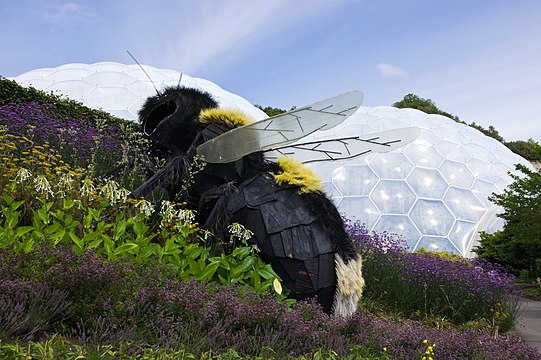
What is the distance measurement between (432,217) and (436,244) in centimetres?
81

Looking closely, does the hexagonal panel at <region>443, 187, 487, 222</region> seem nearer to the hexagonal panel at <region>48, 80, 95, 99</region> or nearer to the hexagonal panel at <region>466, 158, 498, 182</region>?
the hexagonal panel at <region>466, 158, 498, 182</region>

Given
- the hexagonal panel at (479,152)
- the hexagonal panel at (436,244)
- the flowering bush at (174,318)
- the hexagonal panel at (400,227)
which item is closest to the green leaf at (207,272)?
the flowering bush at (174,318)

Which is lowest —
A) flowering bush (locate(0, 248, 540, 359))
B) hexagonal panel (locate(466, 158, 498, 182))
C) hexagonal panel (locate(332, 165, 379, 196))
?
flowering bush (locate(0, 248, 540, 359))

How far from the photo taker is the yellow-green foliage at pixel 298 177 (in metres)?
4.52

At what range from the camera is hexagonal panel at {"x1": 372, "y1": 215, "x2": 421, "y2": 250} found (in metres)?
12.9

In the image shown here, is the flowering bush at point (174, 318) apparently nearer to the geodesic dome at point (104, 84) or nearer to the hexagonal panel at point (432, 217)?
the hexagonal panel at point (432, 217)

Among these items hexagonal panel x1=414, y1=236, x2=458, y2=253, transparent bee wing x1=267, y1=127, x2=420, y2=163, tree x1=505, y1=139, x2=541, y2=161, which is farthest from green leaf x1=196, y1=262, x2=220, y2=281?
tree x1=505, y1=139, x2=541, y2=161

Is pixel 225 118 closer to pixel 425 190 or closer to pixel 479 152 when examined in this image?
pixel 425 190

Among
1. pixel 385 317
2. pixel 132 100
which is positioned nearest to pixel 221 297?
pixel 385 317

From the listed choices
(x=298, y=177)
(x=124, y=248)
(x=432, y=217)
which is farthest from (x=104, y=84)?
(x=124, y=248)

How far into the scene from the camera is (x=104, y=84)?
16578 mm

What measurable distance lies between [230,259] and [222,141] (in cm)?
115

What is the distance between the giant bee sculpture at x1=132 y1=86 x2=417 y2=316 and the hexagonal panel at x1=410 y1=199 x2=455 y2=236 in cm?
875

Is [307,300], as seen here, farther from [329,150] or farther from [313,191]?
[329,150]
